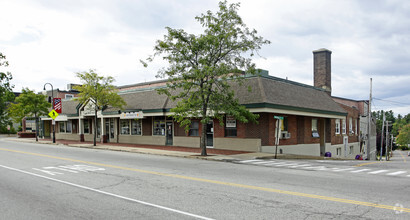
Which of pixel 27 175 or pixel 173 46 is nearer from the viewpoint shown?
pixel 27 175

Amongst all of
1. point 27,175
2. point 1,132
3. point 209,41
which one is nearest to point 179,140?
point 209,41

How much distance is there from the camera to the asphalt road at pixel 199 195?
6.97 m

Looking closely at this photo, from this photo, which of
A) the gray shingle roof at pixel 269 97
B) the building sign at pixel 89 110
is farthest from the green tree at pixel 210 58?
the building sign at pixel 89 110

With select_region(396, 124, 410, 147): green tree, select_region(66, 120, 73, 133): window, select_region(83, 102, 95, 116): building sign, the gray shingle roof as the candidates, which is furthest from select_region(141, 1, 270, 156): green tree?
select_region(396, 124, 410, 147): green tree

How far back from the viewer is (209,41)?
19.3 metres

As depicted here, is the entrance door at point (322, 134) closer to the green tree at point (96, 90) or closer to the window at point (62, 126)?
the green tree at point (96, 90)

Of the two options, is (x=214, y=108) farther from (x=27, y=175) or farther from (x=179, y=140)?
(x=27, y=175)

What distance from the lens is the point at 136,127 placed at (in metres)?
32.7

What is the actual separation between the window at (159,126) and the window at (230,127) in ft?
23.9

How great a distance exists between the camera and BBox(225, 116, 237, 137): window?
24.6 m

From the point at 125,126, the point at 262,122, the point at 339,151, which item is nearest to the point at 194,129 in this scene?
the point at 262,122

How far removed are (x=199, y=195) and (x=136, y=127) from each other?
24.9 m

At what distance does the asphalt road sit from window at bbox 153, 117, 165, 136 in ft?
55.0

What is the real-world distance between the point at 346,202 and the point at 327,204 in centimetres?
58
